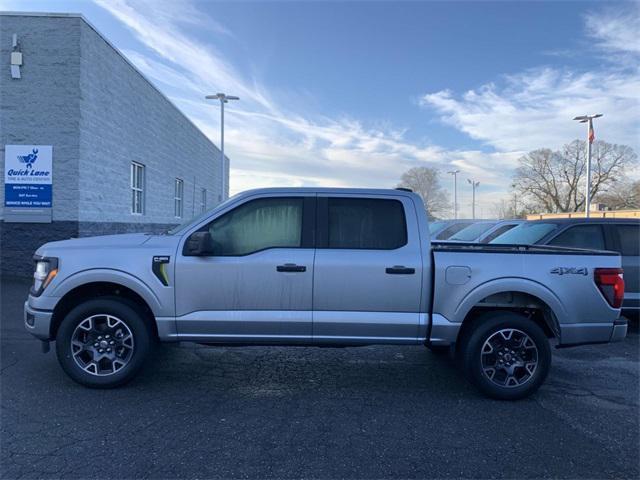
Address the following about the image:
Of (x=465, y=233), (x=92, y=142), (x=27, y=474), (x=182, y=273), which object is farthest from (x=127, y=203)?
(x=27, y=474)

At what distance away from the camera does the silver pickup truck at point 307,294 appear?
4.45 m

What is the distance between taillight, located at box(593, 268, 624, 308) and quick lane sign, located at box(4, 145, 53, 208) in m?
11.3

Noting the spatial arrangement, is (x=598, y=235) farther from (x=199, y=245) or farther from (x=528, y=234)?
(x=199, y=245)

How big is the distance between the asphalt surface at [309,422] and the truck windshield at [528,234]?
7.97 feet

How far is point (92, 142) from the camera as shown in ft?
38.5

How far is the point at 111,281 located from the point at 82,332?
604 millimetres

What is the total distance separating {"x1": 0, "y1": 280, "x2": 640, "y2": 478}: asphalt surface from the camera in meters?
3.25

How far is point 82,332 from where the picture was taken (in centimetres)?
450

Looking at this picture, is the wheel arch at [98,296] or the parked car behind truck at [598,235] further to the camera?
the parked car behind truck at [598,235]

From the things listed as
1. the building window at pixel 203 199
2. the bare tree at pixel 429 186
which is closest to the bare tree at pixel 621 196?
the bare tree at pixel 429 186

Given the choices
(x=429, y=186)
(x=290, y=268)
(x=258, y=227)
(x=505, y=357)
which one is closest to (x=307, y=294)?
(x=290, y=268)

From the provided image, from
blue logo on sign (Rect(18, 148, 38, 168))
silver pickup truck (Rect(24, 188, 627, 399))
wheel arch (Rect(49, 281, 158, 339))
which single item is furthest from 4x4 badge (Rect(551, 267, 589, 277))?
blue logo on sign (Rect(18, 148, 38, 168))

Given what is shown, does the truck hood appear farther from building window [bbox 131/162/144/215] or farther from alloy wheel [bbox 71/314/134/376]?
building window [bbox 131/162/144/215]

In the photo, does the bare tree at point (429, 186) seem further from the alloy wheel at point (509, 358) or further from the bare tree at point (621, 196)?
the alloy wheel at point (509, 358)
